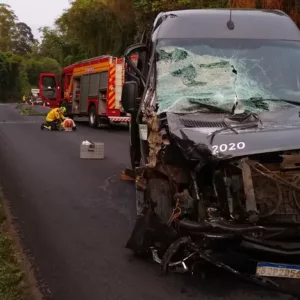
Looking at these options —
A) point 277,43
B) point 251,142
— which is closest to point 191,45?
point 277,43

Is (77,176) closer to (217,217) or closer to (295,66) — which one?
(295,66)

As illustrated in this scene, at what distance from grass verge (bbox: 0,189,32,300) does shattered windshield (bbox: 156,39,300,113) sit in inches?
81.3

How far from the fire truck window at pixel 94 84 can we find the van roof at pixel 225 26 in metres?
14.4

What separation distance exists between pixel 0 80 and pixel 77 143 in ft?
173

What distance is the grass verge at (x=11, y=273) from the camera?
171 inches

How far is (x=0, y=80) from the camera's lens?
210ft

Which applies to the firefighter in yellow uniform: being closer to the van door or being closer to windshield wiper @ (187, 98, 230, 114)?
the van door

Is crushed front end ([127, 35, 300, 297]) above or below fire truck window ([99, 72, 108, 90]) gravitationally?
below

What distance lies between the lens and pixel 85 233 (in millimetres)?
6027

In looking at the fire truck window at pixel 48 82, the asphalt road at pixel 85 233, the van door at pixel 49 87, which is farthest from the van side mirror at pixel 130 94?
the fire truck window at pixel 48 82

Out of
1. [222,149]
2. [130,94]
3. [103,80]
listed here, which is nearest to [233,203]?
[222,149]

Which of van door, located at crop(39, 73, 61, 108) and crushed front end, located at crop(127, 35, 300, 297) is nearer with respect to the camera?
crushed front end, located at crop(127, 35, 300, 297)

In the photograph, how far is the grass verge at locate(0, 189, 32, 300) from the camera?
4.34 m

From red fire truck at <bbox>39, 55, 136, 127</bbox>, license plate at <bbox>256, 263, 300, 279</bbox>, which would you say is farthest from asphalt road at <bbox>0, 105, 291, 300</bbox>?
red fire truck at <bbox>39, 55, 136, 127</bbox>
